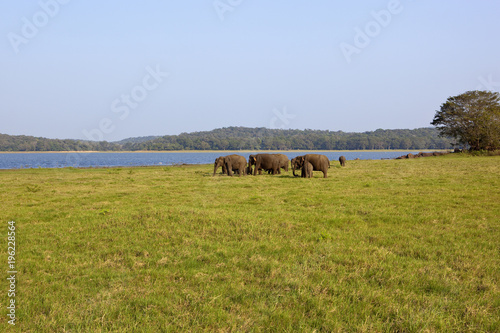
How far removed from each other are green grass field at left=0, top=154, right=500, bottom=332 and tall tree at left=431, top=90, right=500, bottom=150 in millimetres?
55251

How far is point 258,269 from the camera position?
658 cm

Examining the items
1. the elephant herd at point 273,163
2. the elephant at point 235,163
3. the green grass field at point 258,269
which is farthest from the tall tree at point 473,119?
the green grass field at point 258,269

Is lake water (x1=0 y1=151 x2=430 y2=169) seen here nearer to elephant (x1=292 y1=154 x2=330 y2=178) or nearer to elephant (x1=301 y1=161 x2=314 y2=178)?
elephant (x1=301 y1=161 x2=314 y2=178)

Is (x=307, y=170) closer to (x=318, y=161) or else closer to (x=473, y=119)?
(x=318, y=161)

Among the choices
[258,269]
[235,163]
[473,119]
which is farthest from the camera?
[473,119]

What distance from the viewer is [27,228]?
9977 mm

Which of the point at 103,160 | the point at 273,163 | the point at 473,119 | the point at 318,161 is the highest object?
the point at 473,119

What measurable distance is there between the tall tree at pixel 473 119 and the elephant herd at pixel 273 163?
4529 centimetres

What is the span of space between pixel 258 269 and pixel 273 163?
2399cm

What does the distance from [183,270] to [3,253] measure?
4580mm

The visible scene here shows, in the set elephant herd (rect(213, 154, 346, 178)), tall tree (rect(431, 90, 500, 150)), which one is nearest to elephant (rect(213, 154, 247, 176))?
elephant herd (rect(213, 154, 346, 178))

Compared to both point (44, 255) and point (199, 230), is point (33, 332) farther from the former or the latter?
point (199, 230)

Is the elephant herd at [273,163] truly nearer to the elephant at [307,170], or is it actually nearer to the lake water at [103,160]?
the elephant at [307,170]

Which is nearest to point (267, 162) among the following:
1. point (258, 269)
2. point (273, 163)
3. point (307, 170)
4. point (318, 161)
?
point (273, 163)
